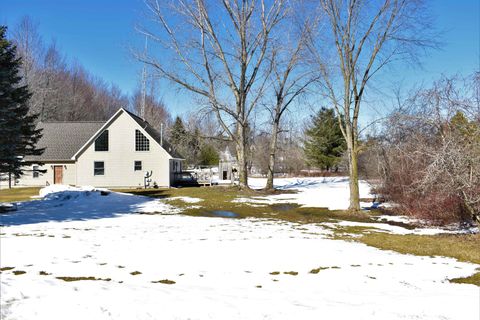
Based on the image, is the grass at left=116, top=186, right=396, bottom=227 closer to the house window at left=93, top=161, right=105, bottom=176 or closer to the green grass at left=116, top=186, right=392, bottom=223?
the green grass at left=116, top=186, right=392, bottom=223

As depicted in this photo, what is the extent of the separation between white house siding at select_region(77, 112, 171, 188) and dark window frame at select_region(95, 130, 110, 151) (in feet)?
0.86

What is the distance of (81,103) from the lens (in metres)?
54.0

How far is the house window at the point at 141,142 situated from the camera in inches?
1222

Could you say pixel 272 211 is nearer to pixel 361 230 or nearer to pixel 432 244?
pixel 361 230

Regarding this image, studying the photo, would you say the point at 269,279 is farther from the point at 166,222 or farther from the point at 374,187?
the point at 374,187

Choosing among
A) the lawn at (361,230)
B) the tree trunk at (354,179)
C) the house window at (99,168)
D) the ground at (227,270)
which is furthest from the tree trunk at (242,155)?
the ground at (227,270)

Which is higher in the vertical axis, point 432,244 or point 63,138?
point 63,138

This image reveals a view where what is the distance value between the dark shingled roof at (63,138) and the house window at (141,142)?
651 cm

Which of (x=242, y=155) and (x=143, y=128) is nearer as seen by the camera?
(x=242, y=155)

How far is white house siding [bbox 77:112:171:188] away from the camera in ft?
101

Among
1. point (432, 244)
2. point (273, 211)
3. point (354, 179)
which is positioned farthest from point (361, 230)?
point (273, 211)

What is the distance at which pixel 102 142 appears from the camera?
1217 inches

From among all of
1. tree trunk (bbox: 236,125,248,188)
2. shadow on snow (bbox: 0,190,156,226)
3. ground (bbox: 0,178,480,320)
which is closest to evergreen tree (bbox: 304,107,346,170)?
tree trunk (bbox: 236,125,248,188)

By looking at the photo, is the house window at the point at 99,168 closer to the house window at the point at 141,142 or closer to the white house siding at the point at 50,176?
the white house siding at the point at 50,176
